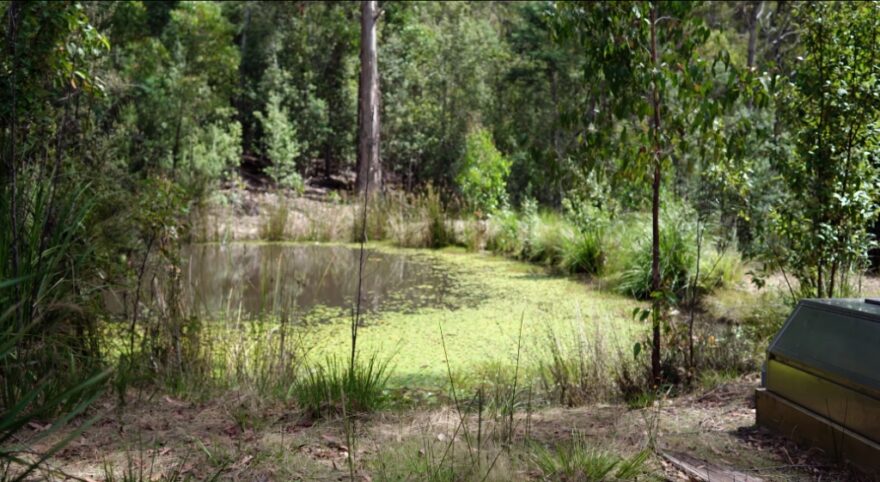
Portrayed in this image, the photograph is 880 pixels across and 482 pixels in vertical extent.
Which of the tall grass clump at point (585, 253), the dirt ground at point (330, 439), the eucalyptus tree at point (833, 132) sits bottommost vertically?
the dirt ground at point (330, 439)

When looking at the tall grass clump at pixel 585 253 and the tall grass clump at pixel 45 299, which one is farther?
the tall grass clump at pixel 585 253

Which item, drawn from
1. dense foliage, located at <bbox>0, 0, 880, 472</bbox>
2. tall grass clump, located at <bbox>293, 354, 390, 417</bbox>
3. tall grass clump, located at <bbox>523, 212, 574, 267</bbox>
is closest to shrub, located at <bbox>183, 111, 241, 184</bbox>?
dense foliage, located at <bbox>0, 0, 880, 472</bbox>

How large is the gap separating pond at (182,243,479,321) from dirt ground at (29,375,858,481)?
3.92 ft

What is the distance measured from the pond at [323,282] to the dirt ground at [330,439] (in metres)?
1.20

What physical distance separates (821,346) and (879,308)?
0.22 meters

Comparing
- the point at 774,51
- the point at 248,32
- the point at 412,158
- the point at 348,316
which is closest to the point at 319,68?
the point at 248,32

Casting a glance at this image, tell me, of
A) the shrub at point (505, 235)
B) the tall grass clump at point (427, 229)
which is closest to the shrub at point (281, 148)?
the tall grass clump at point (427, 229)

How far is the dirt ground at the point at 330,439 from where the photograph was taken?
7.11 ft

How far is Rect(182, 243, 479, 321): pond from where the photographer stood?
17.2ft

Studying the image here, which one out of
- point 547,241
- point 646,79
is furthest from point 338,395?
point 547,241

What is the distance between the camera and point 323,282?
6789 mm

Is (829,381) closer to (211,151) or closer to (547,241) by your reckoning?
(547,241)

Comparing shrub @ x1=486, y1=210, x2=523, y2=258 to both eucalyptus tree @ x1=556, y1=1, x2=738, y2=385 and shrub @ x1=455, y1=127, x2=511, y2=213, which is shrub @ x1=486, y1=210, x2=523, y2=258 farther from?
eucalyptus tree @ x1=556, y1=1, x2=738, y2=385

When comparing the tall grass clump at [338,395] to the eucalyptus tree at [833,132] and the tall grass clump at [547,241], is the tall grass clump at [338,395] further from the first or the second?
the tall grass clump at [547,241]
